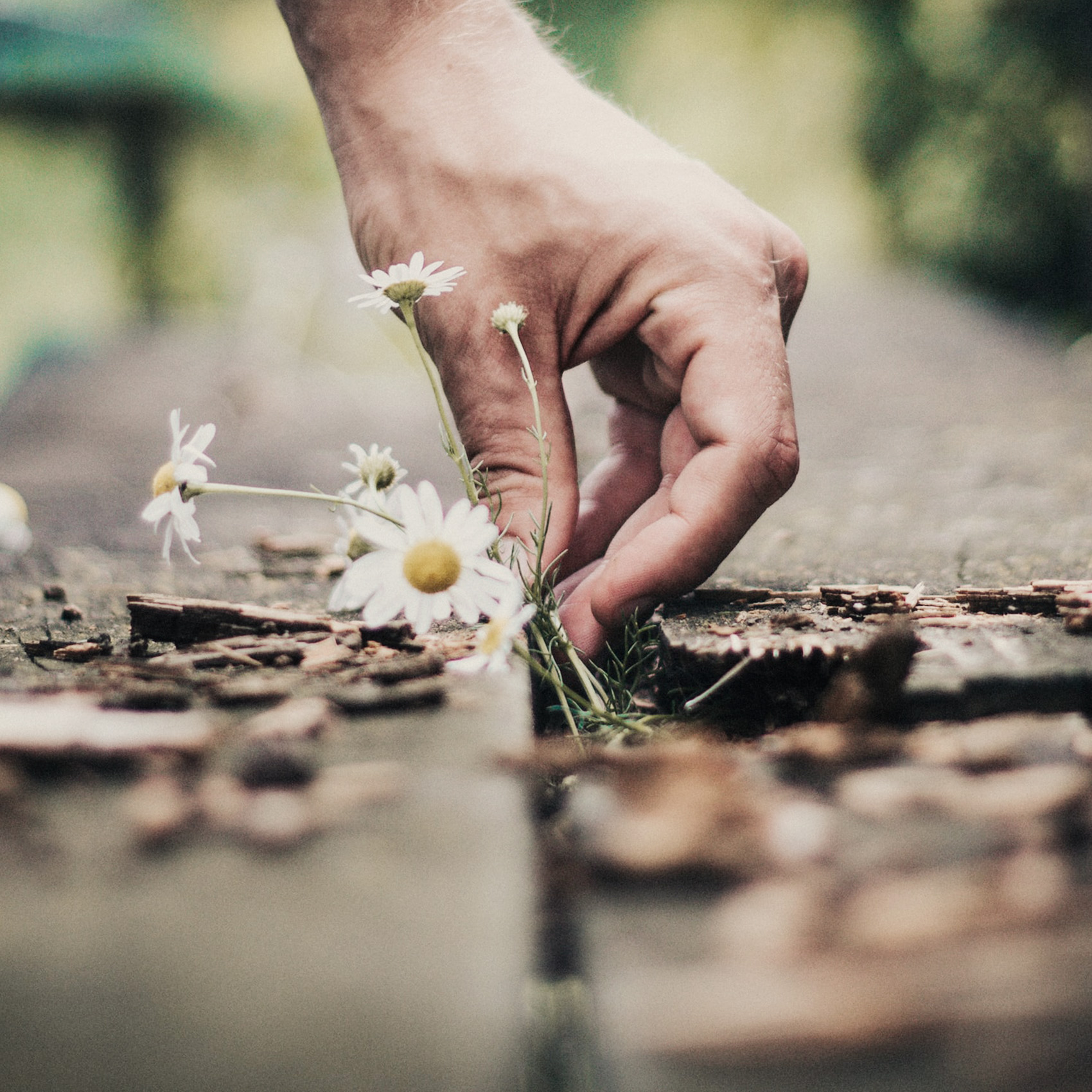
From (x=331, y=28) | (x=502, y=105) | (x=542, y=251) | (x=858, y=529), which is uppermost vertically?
(x=331, y=28)

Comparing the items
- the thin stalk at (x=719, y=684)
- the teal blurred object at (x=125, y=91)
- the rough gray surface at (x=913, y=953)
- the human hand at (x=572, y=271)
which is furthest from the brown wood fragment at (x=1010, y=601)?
the teal blurred object at (x=125, y=91)

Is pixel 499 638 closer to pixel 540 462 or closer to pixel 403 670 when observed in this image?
pixel 403 670

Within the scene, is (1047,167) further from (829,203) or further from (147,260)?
(147,260)

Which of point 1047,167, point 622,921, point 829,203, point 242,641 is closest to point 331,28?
point 242,641

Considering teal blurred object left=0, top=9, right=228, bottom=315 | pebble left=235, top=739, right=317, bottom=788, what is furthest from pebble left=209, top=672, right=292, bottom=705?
teal blurred object left=0, top=9, right=228, bottom=315

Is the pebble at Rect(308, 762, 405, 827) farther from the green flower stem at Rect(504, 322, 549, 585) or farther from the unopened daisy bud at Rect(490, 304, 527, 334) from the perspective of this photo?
the unopened daisy bud at Rect(490, 304, 527, 334)
